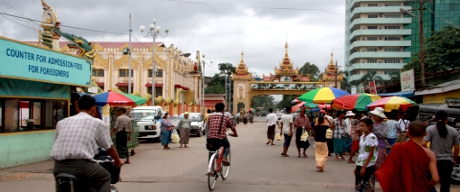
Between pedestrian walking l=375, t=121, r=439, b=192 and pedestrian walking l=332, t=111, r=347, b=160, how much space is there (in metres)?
9.72

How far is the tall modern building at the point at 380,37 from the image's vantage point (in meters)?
79.4

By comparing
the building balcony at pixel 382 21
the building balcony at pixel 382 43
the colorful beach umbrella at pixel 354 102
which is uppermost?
the building balcony at pixel 382 21

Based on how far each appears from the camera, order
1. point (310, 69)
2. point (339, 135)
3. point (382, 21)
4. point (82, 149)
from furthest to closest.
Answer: point (310, 69)
point (382, 21)
point (339, 135)
point (82, 149)

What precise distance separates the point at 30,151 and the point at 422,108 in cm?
1066

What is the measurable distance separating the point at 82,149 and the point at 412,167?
3.46m

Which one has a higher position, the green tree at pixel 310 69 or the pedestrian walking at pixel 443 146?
the green tree at pixel 310 69

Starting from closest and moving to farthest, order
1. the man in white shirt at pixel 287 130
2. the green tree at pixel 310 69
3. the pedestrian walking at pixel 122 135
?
the pedestrian walking at pixel 122 135 → the man in white shirt at pixel 287 130 → the green tree at pixel 310 69

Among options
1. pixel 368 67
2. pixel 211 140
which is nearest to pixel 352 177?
pixel 211 140

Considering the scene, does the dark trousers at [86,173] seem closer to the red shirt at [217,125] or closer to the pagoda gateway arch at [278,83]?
the red shirt at [217,125]

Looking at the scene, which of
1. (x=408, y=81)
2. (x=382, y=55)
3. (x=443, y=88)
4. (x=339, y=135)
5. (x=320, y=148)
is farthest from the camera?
(x=382, y=55)

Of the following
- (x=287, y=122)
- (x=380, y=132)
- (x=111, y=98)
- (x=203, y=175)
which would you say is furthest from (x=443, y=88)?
(x=111, y=98)

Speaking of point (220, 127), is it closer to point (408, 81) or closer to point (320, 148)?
point (320, 148)

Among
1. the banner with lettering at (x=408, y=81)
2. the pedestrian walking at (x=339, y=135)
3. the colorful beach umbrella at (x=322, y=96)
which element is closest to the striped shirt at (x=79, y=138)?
the pedestrian walking at (x=339, y=135)

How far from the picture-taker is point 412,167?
16.0 feet
